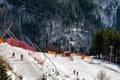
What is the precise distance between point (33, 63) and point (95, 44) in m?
64.9

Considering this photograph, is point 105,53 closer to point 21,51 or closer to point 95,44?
point 95,44

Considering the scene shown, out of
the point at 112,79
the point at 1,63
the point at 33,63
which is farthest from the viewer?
the point at 112,79

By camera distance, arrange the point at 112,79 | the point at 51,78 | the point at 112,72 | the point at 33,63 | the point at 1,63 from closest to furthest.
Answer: the point at 1,63
the point at 51,78
the point at 33,63
the point at 112,79
the point at 112,72

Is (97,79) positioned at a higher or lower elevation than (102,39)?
lower

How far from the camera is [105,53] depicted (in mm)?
110562

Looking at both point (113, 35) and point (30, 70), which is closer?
point (30, 70)

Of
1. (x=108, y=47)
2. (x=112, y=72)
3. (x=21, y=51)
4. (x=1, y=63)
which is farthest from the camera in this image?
(x=108, y=47)

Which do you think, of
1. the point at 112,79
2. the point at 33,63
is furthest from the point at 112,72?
the point at 33,63

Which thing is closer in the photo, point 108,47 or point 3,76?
point 3,76

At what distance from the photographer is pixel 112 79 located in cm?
6775

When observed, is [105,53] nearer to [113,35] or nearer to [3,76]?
[113,35]

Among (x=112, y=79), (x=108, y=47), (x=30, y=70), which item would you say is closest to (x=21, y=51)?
(x=30, y=70)

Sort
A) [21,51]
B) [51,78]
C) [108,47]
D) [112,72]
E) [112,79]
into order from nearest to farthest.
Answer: [51,78] < [21,51] < [112,79] < [112,72] < [108,47]

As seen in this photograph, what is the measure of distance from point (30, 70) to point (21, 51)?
1310cm
